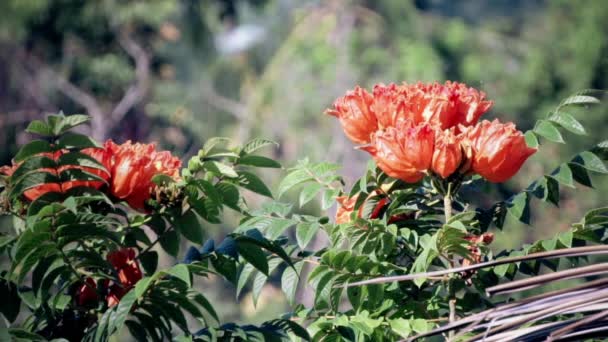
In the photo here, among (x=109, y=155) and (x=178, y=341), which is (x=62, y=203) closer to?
(x=109, y=155)

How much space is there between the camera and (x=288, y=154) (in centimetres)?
1280

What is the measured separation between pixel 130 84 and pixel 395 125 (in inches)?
563

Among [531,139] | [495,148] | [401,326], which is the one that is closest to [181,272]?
[401,326]

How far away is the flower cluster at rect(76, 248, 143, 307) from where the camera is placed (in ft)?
5.63

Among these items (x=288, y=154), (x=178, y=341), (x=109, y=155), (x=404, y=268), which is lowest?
(x=178, y=341)

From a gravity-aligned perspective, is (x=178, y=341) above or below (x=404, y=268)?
below

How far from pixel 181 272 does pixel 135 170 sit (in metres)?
0.24

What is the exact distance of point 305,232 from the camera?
1803 mm

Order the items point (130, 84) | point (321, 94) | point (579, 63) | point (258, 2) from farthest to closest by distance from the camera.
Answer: point (130, 84) → point (258, 2) → point (579, 63) → point (321, 94)

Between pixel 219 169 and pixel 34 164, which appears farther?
pixel 219 169

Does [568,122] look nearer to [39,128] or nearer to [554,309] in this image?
[554,309]

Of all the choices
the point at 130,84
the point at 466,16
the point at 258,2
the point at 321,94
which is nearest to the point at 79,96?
the point at 130,84

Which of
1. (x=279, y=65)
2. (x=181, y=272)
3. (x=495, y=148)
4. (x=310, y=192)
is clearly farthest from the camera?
(x=279, y=65)

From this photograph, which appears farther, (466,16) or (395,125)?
(466,16)
